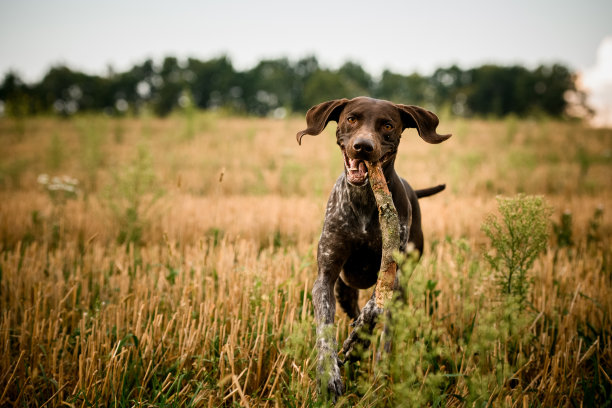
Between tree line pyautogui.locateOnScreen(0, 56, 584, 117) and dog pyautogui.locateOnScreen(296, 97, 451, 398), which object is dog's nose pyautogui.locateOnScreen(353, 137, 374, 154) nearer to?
dog pyautogui.locateOnScreen(296, 97, 451, 398)

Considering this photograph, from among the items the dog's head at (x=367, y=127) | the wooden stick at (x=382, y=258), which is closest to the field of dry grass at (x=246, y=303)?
the wooden stick at (x=382, y=258)

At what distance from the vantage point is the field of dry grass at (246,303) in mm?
2299

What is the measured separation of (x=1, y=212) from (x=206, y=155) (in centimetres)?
740

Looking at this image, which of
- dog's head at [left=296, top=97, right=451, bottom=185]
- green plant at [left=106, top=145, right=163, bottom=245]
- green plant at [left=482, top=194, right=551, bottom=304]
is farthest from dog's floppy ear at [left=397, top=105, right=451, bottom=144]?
green plant at [left=106, top=145, right=163, bottom=245]

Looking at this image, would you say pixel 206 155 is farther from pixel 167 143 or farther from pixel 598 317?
pixel 598 317

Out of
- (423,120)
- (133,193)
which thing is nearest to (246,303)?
(423,120)

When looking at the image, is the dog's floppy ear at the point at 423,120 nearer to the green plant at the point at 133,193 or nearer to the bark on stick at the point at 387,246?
the bark on stick at the point at 387,246

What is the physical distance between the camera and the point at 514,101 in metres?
51.3

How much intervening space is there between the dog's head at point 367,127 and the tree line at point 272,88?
1803 inches

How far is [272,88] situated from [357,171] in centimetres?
5578

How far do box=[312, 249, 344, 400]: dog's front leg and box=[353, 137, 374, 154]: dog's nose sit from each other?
32.0 inches

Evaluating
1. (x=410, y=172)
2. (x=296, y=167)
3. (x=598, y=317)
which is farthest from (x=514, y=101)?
(x=598, y=317)

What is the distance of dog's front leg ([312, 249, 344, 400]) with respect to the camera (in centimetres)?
207

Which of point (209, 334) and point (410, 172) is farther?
point (410, 172)
